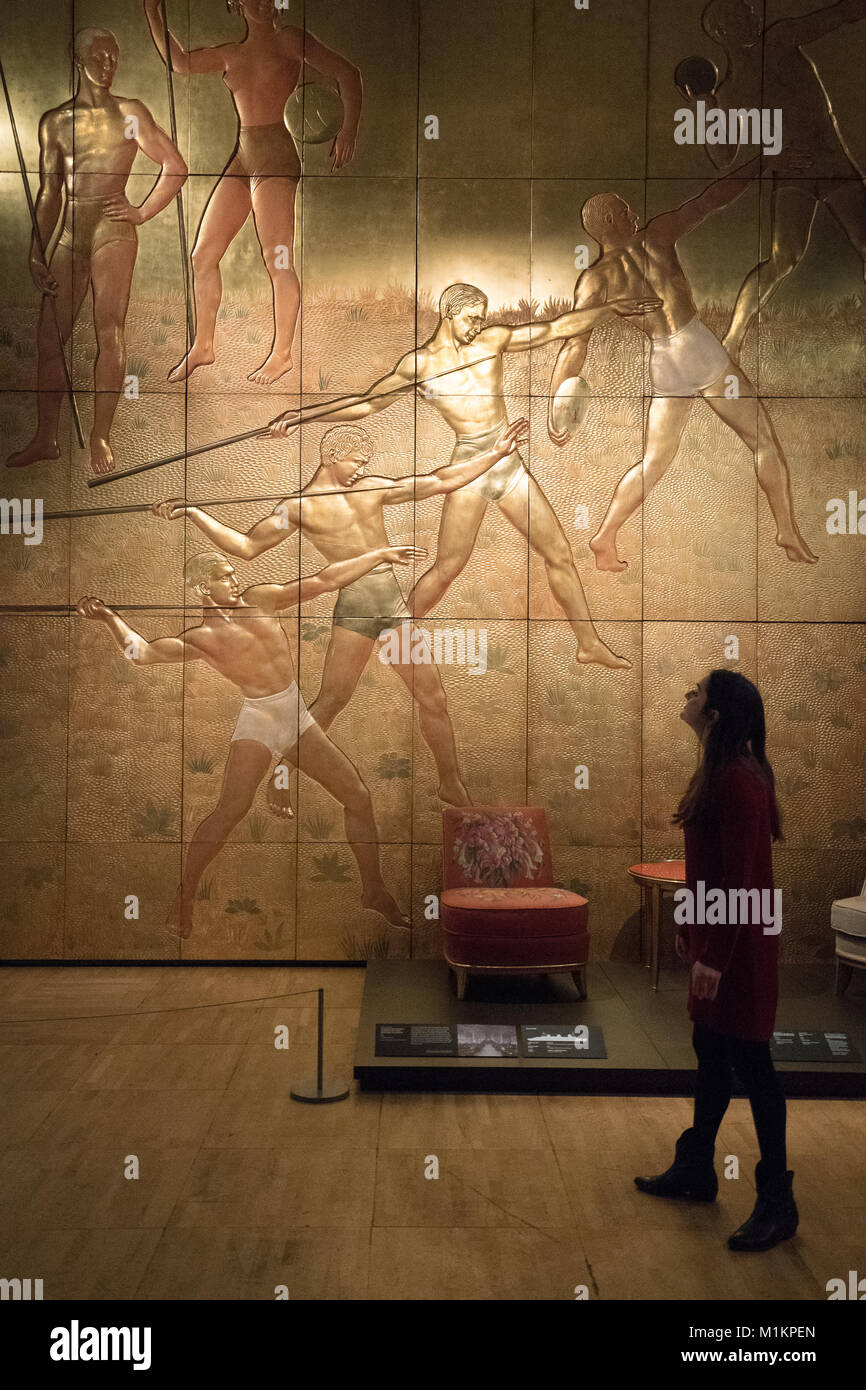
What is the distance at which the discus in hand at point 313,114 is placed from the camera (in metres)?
6.79

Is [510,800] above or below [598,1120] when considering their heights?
above

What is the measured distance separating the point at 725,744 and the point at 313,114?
5.16m

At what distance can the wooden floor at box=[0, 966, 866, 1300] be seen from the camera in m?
3.21

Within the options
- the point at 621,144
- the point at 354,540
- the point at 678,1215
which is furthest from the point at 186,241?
the point at 678,1215

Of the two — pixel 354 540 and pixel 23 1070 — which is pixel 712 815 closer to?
pixel 23 1070

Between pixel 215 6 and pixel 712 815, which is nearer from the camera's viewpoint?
pixel 712 815

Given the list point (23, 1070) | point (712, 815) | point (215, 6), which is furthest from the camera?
point (215, 6)

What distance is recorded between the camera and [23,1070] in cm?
484

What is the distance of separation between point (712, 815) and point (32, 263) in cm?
551

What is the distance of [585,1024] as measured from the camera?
209 inches

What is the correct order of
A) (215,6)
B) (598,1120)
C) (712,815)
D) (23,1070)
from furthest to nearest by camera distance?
(215,6) < (23,1070) < (598,1120) < (712,815)

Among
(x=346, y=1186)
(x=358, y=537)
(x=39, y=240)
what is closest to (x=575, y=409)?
(x=358, y=537)

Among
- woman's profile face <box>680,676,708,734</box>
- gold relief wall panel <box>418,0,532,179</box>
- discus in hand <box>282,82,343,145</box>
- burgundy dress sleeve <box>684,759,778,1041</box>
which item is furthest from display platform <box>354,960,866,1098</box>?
discus in hand <box>282,82,343,145</box>

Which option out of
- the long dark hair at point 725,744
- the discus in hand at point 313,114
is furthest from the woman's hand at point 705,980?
the discus in hand at point 313,114
